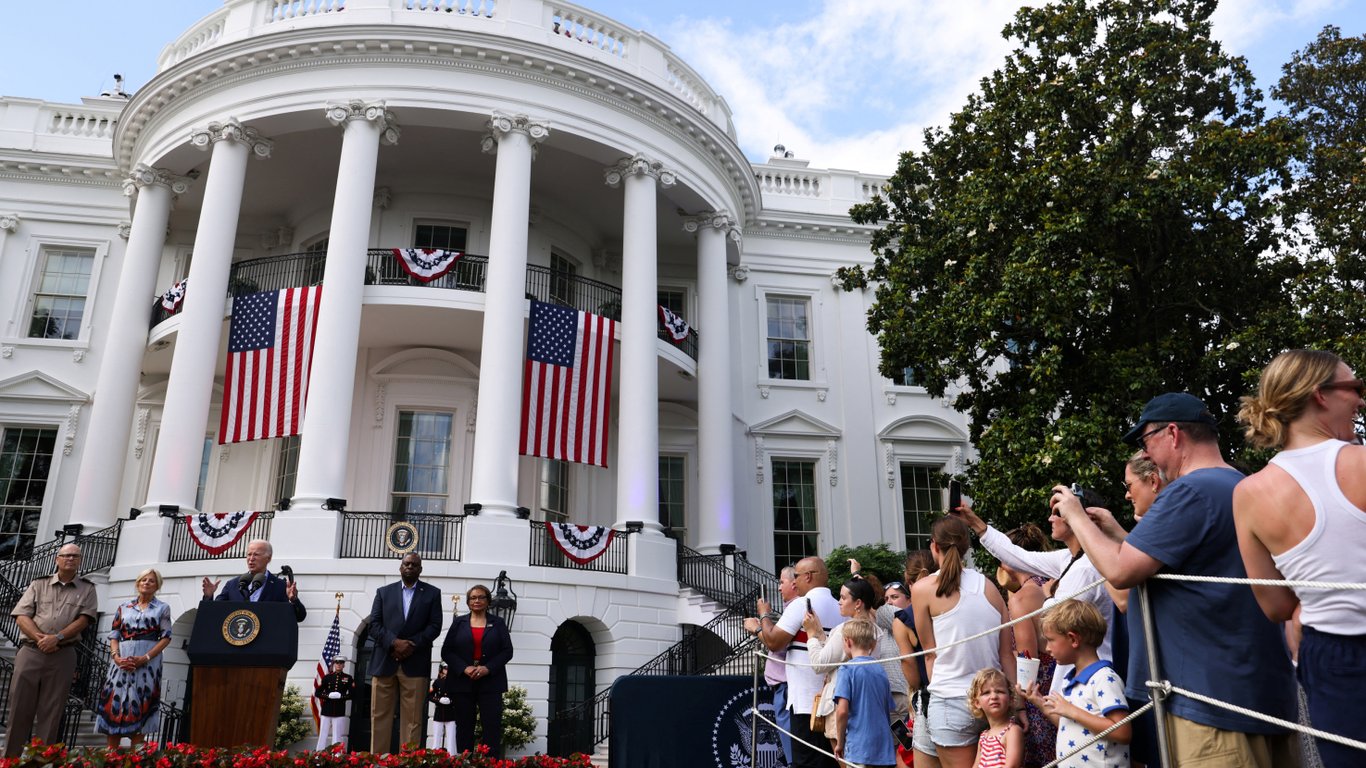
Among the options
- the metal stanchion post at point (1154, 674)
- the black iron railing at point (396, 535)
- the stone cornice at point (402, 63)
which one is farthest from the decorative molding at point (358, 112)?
the metal stanchion post at point (1154, 674)

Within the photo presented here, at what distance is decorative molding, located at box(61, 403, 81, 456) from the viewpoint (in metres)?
19.1

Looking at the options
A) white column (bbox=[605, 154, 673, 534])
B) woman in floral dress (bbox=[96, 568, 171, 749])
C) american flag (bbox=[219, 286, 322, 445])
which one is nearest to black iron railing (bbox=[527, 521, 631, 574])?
white column (bbox=[605, 154, 673, 534])

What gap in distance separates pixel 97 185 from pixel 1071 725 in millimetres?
22922

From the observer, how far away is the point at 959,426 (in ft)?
74.6

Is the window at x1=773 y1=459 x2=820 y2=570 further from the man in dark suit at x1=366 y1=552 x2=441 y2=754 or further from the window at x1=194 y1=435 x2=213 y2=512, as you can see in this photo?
the man in dark suit at x1=366 y1=552 x2=441 y2=754

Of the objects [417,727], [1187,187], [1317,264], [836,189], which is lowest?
[417,727]

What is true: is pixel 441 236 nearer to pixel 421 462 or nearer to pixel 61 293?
pixel 421 462

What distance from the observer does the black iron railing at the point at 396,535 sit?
14648 mm

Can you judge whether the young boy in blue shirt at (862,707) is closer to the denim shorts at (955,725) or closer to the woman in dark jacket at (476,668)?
the denim shorts at (955,725)

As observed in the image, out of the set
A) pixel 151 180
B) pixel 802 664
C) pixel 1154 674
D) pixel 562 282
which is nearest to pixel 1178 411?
pixel 1154 674

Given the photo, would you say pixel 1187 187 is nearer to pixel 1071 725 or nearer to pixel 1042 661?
pixel 1042 661

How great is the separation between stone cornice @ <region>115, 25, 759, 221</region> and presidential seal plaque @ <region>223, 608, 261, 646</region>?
11.6m

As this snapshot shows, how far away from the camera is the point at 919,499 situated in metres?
22.3

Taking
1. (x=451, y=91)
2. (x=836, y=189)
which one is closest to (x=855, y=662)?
(x=451, y=91)
